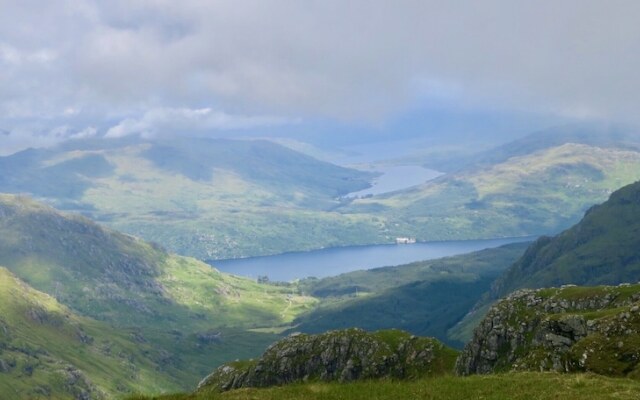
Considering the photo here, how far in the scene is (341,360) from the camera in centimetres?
10181

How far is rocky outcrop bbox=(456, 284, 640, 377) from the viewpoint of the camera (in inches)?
1698

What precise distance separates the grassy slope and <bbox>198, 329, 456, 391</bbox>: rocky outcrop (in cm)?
4908

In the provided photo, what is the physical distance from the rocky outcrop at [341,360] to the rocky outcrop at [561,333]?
9.08m

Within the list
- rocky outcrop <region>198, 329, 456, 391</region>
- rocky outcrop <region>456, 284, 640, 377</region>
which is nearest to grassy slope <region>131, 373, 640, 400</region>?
rocky outcrop <region>456, 284, 640, 377</region>

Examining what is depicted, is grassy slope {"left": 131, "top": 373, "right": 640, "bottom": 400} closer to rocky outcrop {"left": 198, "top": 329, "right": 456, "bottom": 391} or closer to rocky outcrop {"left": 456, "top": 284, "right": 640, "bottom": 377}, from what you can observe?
rocky outcrop {"left": 456, "top": 284, "right": 640, "bottom": 377}

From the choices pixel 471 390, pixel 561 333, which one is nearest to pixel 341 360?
pixel 561 333

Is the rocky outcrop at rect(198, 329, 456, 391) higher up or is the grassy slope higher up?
the grassy slope

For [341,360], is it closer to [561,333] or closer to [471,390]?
[561,333]

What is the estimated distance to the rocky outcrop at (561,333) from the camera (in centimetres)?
4312

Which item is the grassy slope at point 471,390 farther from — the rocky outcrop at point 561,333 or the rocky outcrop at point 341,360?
the rocky outcrop at point 341,360

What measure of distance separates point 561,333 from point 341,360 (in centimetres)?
5104

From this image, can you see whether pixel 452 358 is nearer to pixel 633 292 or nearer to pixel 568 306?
pixel 568 306

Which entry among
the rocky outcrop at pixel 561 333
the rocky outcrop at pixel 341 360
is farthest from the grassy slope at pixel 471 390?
the rocky outcrop at pixel 341 360

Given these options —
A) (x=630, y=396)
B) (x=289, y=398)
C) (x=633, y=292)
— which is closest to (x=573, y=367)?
(x=630, y=396)
